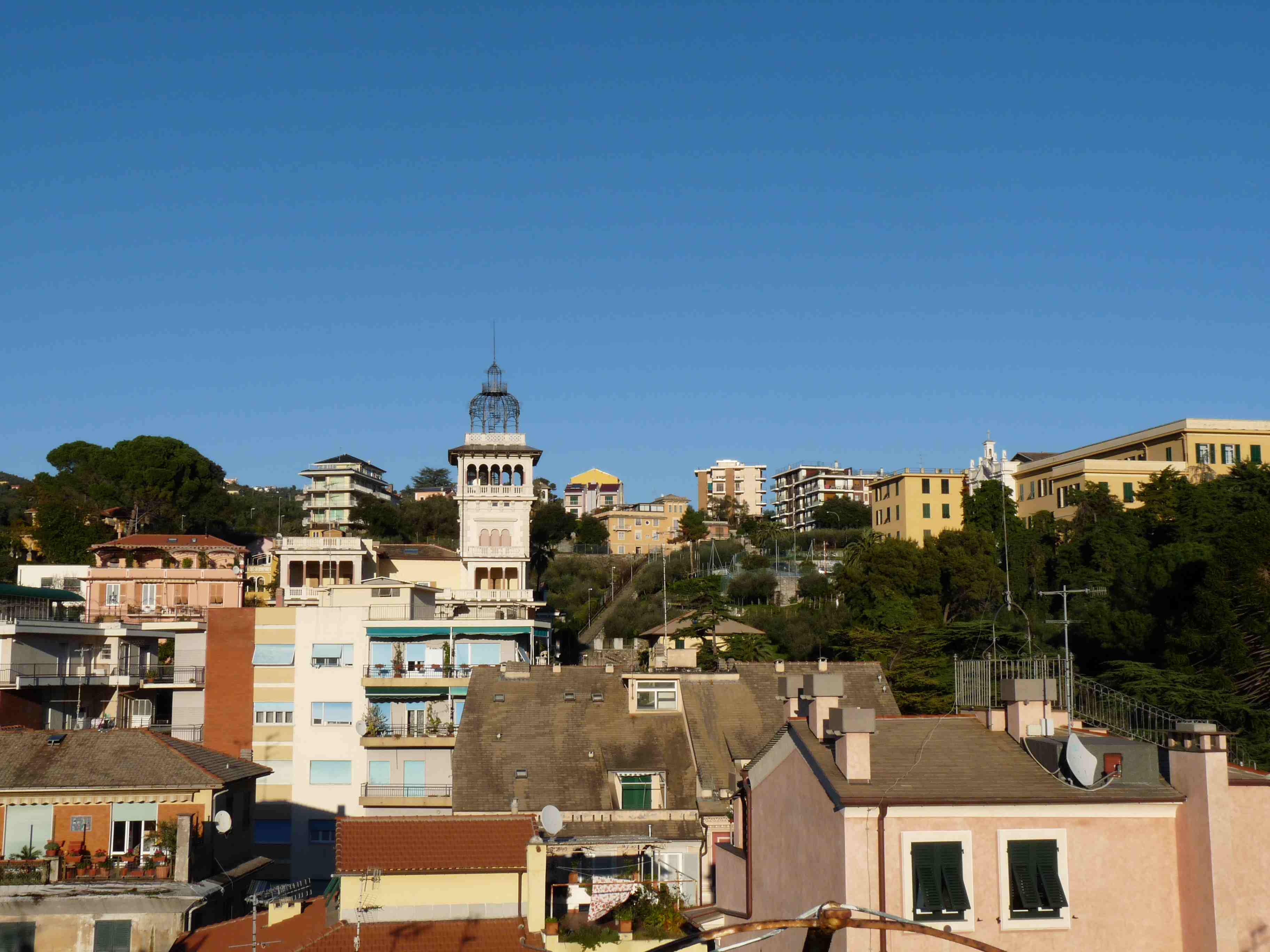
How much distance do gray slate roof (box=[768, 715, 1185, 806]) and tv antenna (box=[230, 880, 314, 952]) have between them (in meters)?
13.2

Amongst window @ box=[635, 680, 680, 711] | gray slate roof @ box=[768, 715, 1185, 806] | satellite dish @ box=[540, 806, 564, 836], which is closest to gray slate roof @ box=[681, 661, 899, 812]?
window @ box=[635, 680, 680, 711]

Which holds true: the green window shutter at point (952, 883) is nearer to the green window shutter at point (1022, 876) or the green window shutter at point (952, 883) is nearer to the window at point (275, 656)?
the green window shutter at point (1022, 876)

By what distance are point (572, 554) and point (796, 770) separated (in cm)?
10988

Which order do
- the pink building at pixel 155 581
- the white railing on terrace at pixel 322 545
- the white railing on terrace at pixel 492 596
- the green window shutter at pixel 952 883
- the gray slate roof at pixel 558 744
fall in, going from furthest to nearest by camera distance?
1. the pink building at pixel 155 581
2. the white railing on terrace at pixel 322 545
3. the white railing on terrace at pixel 492 596
4. the gray slate roof at pixel 558 744
5. the green window shutter at pixel 952 883

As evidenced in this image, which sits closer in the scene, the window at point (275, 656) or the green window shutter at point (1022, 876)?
the green window shutter at point (1022, 876)

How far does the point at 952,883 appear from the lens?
16578mm

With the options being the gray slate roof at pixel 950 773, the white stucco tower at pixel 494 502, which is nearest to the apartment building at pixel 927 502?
the white stucco tower at pixel 494 502

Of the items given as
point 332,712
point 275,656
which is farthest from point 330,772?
point 275,656

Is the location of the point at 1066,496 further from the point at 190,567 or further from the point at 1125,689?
the point at 190,567

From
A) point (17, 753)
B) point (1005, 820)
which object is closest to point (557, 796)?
point (17, 753)

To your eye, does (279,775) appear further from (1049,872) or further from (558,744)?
(1049,872)

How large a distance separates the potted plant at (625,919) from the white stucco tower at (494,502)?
55.3 metres

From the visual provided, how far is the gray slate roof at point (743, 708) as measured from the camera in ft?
132

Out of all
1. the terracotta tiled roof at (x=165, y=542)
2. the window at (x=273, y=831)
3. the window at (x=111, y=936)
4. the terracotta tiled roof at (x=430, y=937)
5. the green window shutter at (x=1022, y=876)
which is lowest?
the window at (x=273, y=831)
